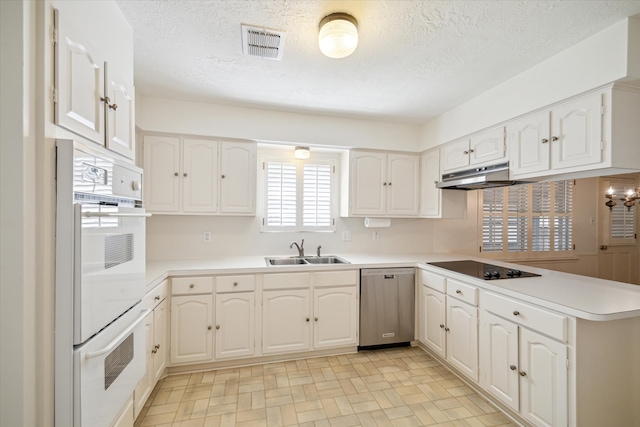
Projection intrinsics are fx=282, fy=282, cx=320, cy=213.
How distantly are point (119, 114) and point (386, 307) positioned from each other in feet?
8.73

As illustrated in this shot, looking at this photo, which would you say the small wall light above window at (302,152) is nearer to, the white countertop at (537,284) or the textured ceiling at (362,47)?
the textured ceiling at (362,47)

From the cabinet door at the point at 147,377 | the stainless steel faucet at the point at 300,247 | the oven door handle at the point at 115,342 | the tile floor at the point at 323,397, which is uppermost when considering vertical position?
the stainless steel faucet at the point at 300,247

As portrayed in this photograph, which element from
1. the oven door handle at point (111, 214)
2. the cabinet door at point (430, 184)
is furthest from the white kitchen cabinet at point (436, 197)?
the oven door handle at point (111, 214)

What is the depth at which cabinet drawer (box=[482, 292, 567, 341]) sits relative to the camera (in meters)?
1.57

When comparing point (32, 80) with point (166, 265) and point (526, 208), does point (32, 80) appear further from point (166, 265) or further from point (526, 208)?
point (526, 208)

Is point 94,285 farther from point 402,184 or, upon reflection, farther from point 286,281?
point 402,184

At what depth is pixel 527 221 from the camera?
4.09 metres

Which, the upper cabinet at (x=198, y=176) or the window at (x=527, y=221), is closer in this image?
the upper cabinet at (x=198, y=176)

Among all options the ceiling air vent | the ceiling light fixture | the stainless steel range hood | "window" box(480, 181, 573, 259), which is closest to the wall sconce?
"window" box(480, 181, 573, 259)

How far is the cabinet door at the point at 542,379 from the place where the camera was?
155 cm

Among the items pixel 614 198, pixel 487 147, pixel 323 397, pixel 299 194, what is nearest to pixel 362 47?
pixel 487 147

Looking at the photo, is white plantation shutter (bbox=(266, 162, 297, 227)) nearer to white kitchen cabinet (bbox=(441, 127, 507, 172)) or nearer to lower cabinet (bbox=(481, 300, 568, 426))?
white kitchen cabinet (bbox=(441, 127, 507, 172))

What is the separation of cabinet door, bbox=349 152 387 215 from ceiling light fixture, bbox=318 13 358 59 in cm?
171

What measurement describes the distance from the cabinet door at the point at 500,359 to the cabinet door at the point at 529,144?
1.14 m
